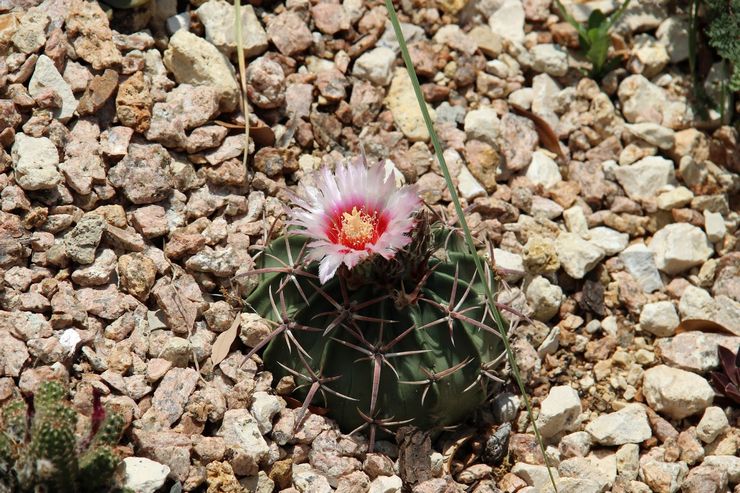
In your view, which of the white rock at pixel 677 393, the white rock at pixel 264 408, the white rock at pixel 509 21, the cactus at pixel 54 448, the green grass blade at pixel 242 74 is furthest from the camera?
the white rock at pixel 509 21

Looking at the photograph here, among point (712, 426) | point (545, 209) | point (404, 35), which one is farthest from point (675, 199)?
point (404, 35)

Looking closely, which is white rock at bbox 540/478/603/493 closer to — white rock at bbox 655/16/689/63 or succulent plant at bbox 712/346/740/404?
succulent plant at bbox 712/346/740/404

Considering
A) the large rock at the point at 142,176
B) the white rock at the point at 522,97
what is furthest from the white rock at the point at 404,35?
the large rock at the point at 142,176

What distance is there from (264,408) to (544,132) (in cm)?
191

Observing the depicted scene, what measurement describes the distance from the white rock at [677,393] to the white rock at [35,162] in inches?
91.5

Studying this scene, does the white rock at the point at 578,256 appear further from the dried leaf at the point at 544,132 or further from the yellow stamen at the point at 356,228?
the yellow stamen at the point at 356,228

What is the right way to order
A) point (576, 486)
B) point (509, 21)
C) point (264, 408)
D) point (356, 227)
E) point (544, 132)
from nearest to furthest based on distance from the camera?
1. point (356, 227)
2. point (264, 408)
3. point (576, 486)
4. point (544, 132)
5. point (509, 21)

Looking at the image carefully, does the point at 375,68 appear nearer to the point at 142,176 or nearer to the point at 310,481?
the point at 142,176

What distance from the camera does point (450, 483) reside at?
10.5ft

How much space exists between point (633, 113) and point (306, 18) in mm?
1556

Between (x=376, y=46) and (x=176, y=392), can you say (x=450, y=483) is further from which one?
(x=376, y=46)

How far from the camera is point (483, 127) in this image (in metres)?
4.09

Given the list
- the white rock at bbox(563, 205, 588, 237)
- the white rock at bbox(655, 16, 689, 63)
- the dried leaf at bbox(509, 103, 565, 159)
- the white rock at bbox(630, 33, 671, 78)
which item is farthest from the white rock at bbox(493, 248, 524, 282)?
the white rock at bbox(655, 16, 689, 63)

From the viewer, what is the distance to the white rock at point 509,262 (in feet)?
12.3
